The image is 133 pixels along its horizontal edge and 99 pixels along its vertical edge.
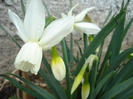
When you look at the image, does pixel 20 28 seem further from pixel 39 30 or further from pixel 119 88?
pixel 119 88

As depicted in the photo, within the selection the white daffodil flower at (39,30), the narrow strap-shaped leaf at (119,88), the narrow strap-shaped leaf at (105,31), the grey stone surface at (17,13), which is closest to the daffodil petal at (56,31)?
the white daffodil flower at (39,30)

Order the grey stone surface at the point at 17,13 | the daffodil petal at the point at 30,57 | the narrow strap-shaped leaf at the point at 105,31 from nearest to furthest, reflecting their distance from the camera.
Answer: the daffodil petal at the point at 30,57
the narrow strap-shaped leaf at the point at 105,31
the grey stone surface at the point at 17,13

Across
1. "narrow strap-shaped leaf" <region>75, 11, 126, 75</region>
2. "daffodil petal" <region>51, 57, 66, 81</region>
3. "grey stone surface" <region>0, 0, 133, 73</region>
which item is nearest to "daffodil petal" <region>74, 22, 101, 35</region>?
"narrow strap-shaped leaf" <region>75, 11, 126, 75</region>

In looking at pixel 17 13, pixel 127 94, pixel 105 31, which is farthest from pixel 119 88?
pixel 17 13

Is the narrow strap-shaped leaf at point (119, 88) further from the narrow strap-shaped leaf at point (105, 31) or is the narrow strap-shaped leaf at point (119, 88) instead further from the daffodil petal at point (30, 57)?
the daffodil petal at point (30, 57)

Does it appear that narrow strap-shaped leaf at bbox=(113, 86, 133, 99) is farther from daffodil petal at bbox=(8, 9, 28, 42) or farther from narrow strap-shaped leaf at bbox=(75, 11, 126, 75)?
daffodil petal at bbox=(8, 9, 28, 42)
